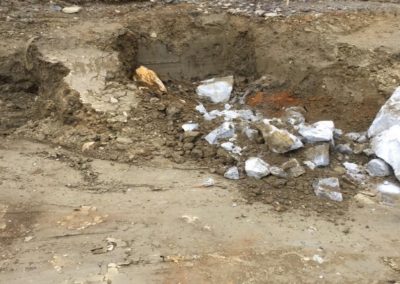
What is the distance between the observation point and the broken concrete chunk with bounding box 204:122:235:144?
5.63m

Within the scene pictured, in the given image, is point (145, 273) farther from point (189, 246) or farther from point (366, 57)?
point (366, 57)

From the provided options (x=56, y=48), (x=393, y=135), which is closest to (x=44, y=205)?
(x=56, y=48)

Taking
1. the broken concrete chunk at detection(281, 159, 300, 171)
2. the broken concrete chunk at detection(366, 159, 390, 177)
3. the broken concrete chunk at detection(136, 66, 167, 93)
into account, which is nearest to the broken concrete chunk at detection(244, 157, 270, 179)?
the broken concrete chunk at detection(281, 159, 300, 171)

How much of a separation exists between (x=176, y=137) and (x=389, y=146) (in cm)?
211

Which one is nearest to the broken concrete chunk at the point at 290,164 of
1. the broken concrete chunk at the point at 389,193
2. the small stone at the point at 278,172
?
the small stone at the point at 278,172

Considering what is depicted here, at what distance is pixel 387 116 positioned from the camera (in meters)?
5.65

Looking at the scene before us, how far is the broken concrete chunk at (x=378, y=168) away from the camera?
210 inches

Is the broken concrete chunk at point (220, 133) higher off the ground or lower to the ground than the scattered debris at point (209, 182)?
higher

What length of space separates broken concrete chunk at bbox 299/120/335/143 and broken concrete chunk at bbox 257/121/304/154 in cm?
13

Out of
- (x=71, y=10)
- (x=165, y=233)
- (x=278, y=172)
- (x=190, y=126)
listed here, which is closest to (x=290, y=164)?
(x=278, y=172)

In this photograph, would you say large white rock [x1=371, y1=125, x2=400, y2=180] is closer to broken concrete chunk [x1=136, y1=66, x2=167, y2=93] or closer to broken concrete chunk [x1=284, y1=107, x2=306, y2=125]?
broken concrete chunk [x1=284, y1=107, x2=306, y2=125]

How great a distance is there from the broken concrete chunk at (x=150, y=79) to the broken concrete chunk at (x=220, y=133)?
Result: 940 mm

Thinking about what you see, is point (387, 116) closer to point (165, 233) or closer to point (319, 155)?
point (319, 155)

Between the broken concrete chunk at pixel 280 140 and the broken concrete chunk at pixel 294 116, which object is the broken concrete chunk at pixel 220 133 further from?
the broken concrete chunk at pixel 294 116
